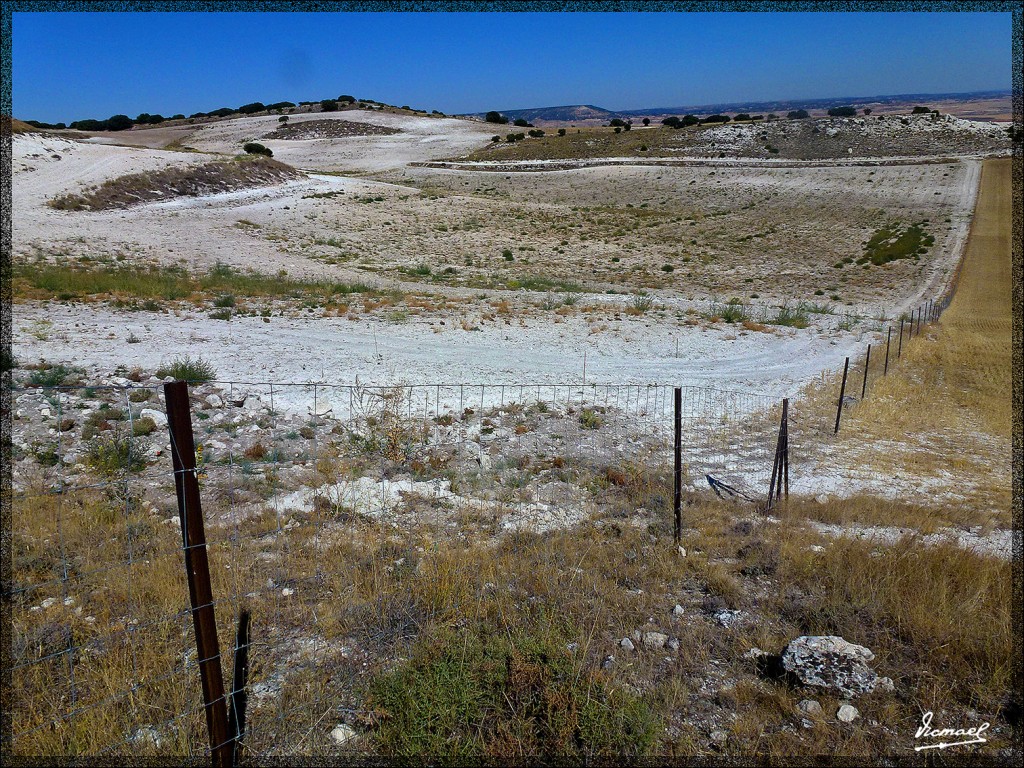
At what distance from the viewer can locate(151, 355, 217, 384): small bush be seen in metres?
11.6

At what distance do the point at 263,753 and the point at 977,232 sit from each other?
53.4 m

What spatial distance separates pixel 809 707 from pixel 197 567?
3961 mm

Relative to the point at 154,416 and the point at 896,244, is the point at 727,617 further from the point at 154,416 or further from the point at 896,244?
the point at 896,244

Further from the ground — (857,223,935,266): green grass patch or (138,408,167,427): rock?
(857,223,935,266): green grass patch

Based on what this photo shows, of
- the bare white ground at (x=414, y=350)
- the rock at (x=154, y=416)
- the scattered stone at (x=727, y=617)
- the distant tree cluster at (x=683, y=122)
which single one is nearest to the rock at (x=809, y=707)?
the scattered stone at (x=727, y=617)

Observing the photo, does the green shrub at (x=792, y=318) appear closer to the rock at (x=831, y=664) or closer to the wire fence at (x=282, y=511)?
the wire fence at (x=282, y=511)

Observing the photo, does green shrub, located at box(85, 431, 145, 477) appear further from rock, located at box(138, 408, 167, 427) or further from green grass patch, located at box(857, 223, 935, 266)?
green grass patch, located at box(857, 223, 935, 266)

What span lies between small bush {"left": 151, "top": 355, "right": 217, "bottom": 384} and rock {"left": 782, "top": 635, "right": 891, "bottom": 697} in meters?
9.90

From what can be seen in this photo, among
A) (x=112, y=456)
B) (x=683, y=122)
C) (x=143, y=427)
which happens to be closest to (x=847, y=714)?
(x=112, y=456)

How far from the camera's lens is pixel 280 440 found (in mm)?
9758

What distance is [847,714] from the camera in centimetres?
447

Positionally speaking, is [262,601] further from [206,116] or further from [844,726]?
[206,116]

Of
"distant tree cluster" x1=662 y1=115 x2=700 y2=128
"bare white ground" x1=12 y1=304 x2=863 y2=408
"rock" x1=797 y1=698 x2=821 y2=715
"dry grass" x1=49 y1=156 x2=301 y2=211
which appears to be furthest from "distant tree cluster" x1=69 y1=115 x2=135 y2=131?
"rock" x1=797 y1=698 x2=821 y2=715

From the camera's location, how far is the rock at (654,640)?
524 cm
